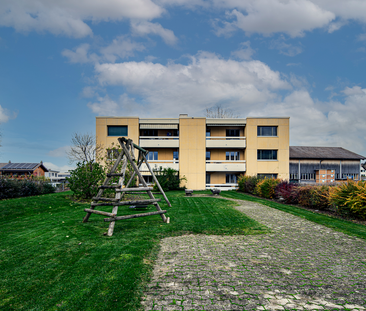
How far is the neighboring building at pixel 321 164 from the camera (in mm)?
33344

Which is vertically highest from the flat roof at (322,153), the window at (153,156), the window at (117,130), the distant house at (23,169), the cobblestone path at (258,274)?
the window at (117,130)

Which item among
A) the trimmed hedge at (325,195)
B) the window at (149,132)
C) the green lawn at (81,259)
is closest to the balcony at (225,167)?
the trimmed hedge at (325,195)

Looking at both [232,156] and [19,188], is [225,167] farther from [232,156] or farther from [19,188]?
[19,188]

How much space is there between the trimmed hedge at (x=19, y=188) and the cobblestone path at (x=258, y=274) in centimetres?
1565

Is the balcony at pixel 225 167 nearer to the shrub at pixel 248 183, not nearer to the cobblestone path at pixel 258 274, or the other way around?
the shrub at pixel 248 183

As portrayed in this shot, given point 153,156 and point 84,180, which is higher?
point 153,156

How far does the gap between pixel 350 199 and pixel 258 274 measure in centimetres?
871

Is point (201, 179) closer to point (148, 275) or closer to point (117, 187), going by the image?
point (117, 187)

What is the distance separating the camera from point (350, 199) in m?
10.4

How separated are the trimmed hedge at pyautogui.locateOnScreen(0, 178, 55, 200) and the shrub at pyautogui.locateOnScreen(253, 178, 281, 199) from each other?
20156mm

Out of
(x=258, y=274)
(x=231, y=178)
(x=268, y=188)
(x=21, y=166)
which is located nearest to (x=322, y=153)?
(x=231, y=178)

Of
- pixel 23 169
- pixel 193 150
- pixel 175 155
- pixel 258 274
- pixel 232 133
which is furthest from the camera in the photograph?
pixel 23 169

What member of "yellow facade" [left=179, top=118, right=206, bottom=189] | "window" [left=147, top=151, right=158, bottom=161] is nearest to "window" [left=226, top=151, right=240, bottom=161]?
"yellow facade" [left=179, top=118, right=206, bottom=189]

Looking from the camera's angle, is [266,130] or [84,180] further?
[266,130]
